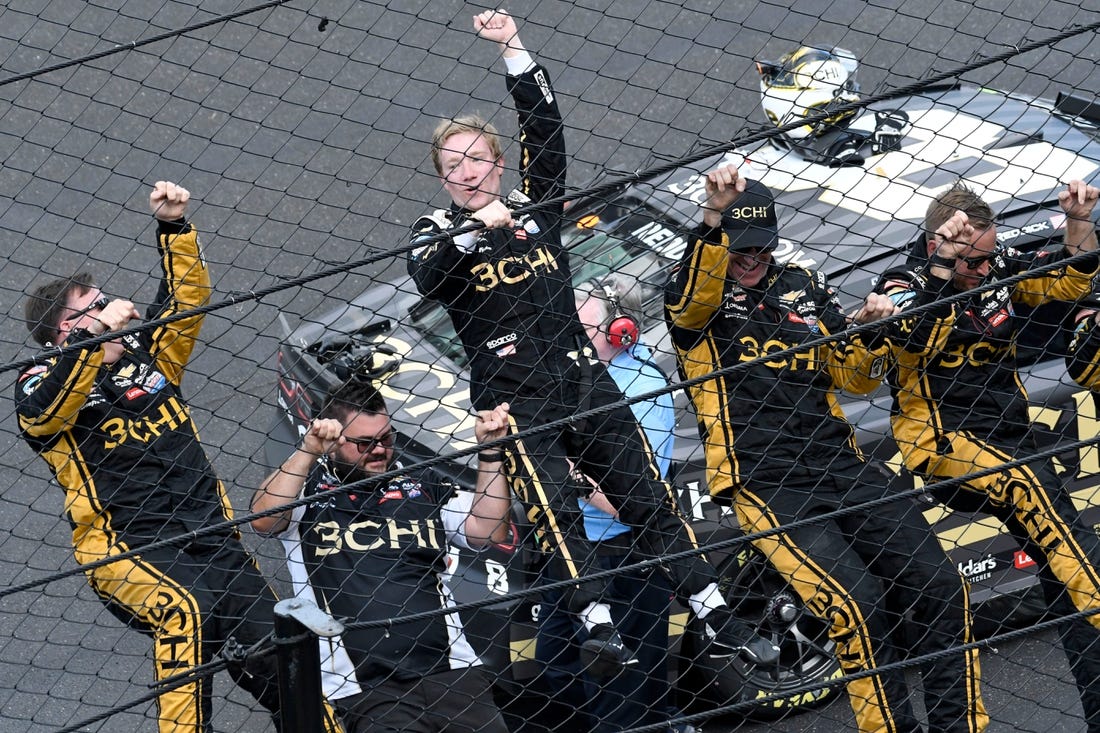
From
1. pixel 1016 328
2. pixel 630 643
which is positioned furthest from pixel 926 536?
pixel 630 643

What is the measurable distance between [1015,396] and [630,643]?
1230 mm

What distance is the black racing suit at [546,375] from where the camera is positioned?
382 cm

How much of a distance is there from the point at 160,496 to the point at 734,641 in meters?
1.62

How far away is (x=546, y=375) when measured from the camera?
3.97 m

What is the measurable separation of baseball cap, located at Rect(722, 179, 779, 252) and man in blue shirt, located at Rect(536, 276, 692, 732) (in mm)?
476

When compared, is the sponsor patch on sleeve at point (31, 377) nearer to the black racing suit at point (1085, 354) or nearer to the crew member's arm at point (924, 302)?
the crew member's arm at point (924, 302)

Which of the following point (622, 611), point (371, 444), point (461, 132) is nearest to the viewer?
point (371, 444)

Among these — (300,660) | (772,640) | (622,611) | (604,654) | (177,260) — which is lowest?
(772,640)

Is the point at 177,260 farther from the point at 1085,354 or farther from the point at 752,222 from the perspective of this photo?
the point at 1085,354

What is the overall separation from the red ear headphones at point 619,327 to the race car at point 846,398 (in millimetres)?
172

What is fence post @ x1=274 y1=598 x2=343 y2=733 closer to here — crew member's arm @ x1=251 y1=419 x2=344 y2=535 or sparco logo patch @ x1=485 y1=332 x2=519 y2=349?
crew member's arm @ x1=251 y1=419 x2=344 y2=535

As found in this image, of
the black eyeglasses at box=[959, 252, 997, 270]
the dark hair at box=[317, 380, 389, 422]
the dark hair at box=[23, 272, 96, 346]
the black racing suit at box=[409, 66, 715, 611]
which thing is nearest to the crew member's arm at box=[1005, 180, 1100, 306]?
the black eyeglasses at box=[959, 252, 997, 270]

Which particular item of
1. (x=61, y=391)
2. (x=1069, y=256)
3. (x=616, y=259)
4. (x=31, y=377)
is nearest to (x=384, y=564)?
(x=61, y=391)

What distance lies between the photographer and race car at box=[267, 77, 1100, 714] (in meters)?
4.09
